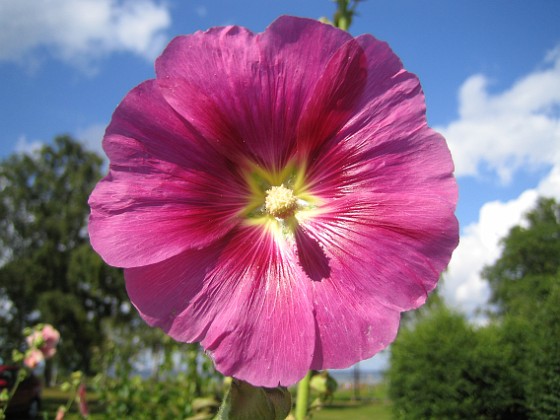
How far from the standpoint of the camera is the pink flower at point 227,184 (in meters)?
0.59

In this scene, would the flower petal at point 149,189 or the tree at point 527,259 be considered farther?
the tree at point 527,259

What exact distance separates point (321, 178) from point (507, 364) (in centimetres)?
1082

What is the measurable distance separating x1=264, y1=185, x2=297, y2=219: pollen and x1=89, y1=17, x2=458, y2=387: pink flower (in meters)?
0.07

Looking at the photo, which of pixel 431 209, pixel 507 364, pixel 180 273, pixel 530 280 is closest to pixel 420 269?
pixel 431 209


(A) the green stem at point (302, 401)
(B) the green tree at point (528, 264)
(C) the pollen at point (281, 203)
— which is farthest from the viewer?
(B) the green tree at point (528, 264)

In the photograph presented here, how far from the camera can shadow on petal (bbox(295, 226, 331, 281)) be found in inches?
26.0

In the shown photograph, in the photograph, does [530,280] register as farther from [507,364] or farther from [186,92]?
[186,92]

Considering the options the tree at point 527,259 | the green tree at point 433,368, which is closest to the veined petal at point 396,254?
the green tree at point 433,368

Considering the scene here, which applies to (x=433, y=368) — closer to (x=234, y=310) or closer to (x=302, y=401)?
(x=302, y=401)

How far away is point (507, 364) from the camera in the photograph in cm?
1018

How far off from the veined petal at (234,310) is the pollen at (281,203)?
10 centimetres

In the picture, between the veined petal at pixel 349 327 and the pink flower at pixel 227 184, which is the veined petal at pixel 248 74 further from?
the veined petal at pixel 349 327

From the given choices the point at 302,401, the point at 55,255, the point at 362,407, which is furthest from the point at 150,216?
the point at 362,407

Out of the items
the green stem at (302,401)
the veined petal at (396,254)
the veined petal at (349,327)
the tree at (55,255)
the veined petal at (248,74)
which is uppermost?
the tree at (55,255)
